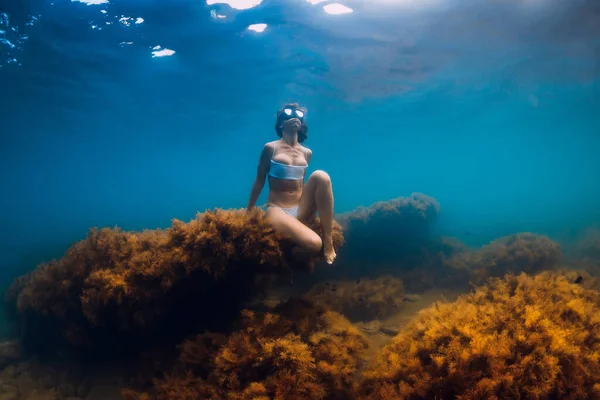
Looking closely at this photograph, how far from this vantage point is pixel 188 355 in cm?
446

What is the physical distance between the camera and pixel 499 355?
3.00 metres

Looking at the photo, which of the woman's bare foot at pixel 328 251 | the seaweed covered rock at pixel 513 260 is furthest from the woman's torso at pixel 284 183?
the seaweed covered rock at pixel 513 260

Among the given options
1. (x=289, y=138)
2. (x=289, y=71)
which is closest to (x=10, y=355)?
(x=289, y=138)

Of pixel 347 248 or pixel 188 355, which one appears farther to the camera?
Result: pixel 347 248

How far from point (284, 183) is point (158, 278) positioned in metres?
2.49

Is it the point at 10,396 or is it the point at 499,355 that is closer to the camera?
the point at 499,355

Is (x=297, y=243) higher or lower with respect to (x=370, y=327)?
higher

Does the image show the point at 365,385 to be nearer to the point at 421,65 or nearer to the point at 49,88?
the point at 421,65

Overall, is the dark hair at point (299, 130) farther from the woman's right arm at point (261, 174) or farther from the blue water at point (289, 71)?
the blue water at point (289, 71)

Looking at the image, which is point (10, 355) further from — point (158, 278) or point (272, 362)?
point (272, 362)

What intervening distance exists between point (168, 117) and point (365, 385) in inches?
1352

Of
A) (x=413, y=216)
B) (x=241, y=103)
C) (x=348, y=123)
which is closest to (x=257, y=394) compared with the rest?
(x=413, y=216)

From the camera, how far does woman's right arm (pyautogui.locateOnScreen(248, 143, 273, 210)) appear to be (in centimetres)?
537

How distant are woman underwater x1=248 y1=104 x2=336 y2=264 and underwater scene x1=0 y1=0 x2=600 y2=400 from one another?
0.03 metres
